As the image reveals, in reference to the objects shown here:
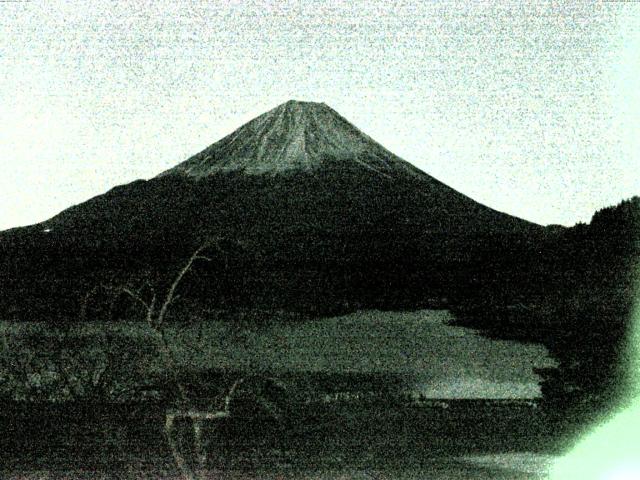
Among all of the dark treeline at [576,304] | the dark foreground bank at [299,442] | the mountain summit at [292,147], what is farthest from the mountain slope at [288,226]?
the dark foreground bank at [299,442]

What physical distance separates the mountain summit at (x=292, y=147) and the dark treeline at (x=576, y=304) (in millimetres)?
57463

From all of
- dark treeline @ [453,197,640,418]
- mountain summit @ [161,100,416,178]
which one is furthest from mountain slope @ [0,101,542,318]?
dark treeline @ [453,197,640,418]

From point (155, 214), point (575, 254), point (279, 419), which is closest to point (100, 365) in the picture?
point (279, 419)

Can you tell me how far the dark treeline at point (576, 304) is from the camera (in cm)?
1157

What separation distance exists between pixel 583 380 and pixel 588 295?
815cm

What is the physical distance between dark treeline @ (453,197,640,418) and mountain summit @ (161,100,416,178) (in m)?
57.5

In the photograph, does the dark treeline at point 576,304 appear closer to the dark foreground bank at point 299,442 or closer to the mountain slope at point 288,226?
the dark foreground bank at point 299,442

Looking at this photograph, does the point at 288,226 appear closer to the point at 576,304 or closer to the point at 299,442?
the point at 576,304

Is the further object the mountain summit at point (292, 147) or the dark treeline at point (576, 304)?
the mountain summit at point (292, 147)

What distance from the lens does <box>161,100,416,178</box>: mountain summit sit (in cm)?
8525

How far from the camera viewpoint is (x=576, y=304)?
768 inches

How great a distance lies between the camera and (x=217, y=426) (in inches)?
403

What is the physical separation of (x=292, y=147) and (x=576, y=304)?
69627 millimetres

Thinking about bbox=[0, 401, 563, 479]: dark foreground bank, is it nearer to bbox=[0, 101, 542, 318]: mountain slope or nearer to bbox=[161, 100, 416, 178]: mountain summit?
bbox=[0, 101, 542, 318]: mountain slope
